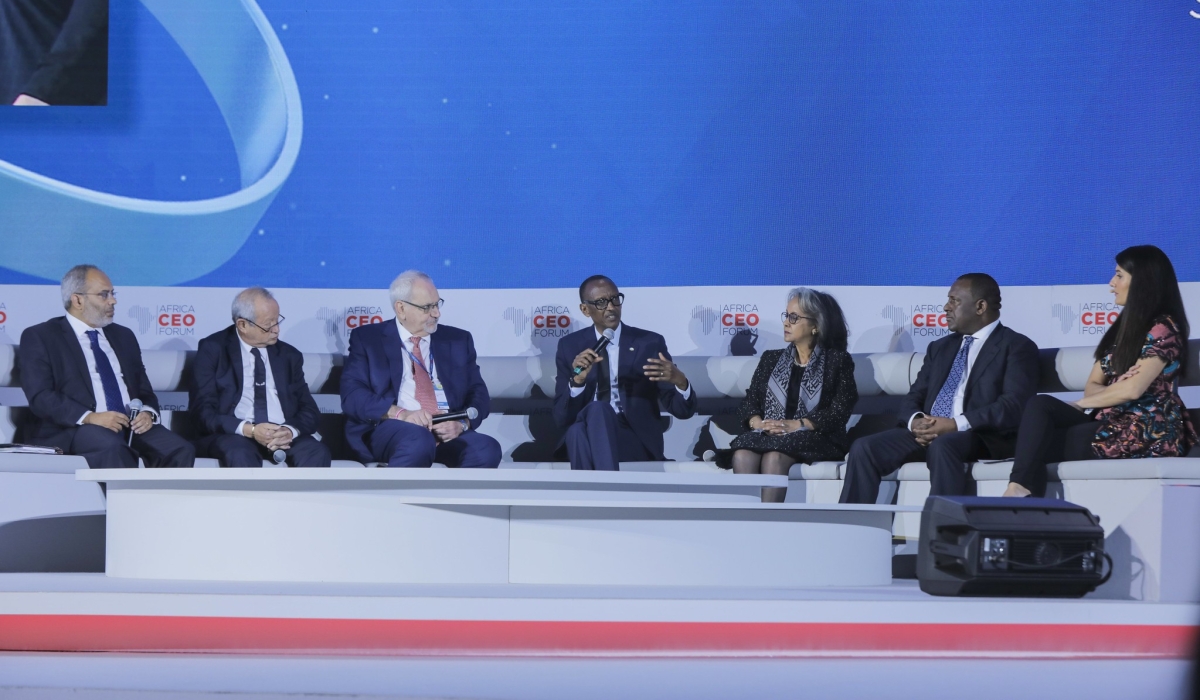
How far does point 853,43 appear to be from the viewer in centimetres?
531

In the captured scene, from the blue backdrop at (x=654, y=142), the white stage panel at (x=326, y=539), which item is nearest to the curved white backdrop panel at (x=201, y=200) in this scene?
the blue backdrop at (x=654, y=142)

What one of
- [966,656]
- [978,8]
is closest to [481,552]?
[966,656]

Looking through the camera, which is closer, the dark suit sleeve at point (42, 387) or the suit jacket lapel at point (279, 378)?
the dark suit sleeve at point (42, 387)

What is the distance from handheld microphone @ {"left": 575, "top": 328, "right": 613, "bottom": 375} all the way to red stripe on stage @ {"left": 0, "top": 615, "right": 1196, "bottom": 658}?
201 centimetres

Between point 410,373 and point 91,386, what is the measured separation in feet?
4.23

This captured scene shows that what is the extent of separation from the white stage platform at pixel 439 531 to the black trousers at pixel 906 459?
44.8 inches

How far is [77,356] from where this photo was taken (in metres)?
4.59

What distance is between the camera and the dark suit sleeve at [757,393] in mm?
4812

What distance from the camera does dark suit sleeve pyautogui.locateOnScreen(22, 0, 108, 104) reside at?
17.7 feet

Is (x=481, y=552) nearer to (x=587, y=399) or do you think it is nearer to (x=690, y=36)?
(x=587, y=399)

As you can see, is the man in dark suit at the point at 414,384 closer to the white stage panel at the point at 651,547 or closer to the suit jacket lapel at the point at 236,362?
the suit jacket lapel at the point at 236,362

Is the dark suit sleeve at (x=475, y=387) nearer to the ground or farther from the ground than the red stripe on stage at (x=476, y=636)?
farther from the ground

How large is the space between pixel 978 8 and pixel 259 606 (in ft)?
14.0

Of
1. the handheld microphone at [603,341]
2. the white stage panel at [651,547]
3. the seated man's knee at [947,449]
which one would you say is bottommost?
the white stage panel at [651,547]
